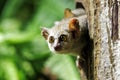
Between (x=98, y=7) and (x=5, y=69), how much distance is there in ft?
9.83

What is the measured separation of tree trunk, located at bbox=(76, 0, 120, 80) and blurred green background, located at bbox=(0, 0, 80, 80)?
2458 mm

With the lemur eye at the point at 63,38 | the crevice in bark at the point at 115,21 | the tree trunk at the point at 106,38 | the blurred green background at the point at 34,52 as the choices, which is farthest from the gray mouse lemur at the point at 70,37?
the blurred green background at the point at 34,52

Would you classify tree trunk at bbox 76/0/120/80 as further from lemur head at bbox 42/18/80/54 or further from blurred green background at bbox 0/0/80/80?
blurred green background at bbox 0/0/80/80

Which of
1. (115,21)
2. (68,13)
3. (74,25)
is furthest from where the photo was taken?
(68,13)

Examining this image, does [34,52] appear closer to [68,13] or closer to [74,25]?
[68,13]

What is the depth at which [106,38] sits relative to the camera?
106 inches

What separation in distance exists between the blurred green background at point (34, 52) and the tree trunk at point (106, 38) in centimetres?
246

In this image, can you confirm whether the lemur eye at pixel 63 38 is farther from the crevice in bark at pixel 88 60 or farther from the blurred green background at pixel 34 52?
the blurred green background at pixel 34 52

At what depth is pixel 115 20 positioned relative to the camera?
2637 millimetres

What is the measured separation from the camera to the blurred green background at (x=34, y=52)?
551 centimetres

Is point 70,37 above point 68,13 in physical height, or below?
below

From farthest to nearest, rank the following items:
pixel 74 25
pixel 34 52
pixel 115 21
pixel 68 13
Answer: pixel 34 52 → pixel 68 13 → pixel 74 25 → pixel 115 21

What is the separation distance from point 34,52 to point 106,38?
122 inches

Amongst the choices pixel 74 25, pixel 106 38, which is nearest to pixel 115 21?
pixel 106 38
